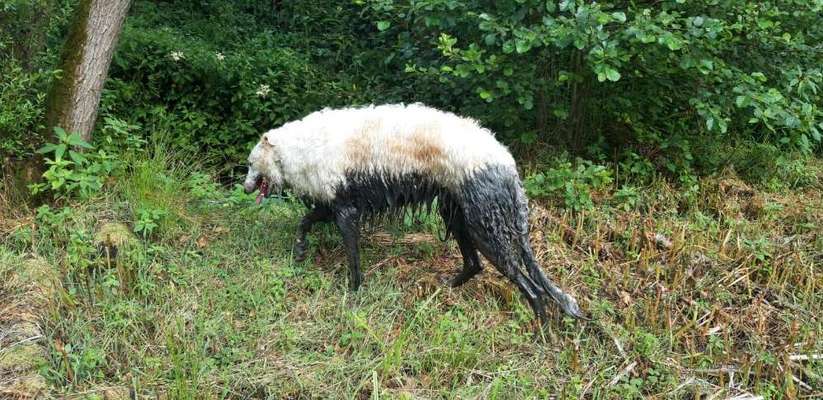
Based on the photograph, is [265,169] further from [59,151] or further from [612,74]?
[612,74]

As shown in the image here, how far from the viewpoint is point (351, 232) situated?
461cm

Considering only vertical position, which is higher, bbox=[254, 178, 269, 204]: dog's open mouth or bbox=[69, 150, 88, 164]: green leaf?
bbox=[69, 150, 88, 164]: green leaf

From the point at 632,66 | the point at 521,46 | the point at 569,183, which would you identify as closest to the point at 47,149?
the point at 521,46

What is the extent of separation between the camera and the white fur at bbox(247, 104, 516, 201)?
14.3 feet

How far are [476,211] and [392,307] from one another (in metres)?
0.87

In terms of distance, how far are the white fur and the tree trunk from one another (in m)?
1.85

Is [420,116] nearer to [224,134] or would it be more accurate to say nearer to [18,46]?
[224,134]

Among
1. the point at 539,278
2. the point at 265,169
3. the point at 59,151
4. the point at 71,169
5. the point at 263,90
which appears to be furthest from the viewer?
the point at 263,90

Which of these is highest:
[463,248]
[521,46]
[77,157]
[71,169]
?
[521,46]

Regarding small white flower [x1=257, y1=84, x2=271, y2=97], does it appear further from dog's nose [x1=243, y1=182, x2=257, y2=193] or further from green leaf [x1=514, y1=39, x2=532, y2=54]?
green leaf [x1=514, y1=39, x2=532, y2=54]

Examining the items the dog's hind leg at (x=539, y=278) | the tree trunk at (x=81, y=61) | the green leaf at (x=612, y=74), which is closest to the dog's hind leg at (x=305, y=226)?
the dog's hind leg at (x=539, y=278)

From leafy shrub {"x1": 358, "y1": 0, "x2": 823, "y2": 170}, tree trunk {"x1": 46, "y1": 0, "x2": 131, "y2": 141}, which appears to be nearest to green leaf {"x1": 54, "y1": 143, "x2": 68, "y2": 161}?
tree trunk {"x1": 46, "y1": 0, "x2": 131, "y2": 141}

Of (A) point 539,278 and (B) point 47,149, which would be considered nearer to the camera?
(A) point 539,278

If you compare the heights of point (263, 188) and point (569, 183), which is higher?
point (263, 188)
